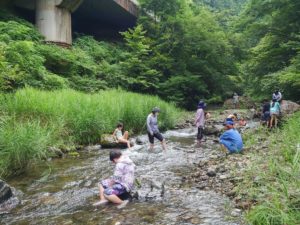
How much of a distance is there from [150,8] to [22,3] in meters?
9.95

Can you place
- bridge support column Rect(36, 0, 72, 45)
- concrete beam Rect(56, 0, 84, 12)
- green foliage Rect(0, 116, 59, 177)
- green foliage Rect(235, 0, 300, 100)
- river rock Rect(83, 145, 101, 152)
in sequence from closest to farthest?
green foliage Rect(0, 116, 59, 177), river rock Rect(83, 145, 101, 152), green foliage Rect(235, 0, 300, 100), bridge support column Rect(36, 0, 72, 45), concrete beam Rect(56, 0, 84, 12)

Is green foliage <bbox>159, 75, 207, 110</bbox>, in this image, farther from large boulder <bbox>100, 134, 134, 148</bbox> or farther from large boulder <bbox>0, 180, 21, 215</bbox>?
large boulder <bbox>0, 180, 21, 215</bbox>

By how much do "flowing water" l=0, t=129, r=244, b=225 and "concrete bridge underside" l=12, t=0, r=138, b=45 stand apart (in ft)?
46.5

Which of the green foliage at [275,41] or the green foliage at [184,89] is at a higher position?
the green foliage at [275,41]

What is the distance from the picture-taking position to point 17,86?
48.6ft

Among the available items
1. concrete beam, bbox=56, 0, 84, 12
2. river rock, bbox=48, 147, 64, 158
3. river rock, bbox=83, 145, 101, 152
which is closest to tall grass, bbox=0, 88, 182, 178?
→ river rock, bbox=48, 147, 64, 158

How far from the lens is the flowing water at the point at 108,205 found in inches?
215

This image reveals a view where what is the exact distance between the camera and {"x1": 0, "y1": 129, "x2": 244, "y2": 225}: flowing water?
17.9 feet

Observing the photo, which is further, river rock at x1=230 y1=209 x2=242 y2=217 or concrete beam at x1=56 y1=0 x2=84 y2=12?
concrete beam at x1=56 y1=0 x2=84 y2=12

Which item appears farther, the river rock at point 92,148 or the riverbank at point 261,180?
the river rock at point 92,148

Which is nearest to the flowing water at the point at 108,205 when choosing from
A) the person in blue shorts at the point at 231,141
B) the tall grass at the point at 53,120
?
the tall grass at the point at 53,120

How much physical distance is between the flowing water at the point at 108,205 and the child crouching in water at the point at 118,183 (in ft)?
0.61

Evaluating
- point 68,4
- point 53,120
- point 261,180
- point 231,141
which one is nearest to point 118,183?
point 261,180

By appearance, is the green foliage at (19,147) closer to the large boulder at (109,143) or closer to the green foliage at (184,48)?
the large boulder at (109,143)
